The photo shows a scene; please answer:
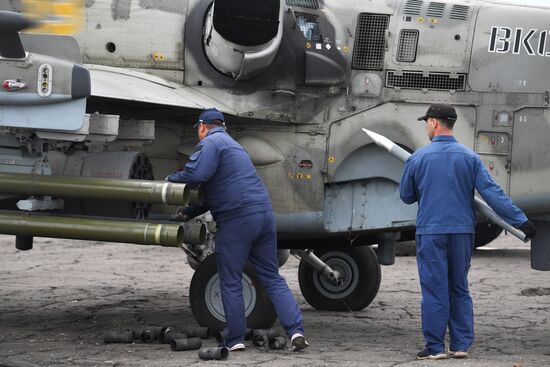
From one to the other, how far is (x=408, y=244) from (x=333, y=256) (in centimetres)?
606

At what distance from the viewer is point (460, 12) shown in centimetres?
993

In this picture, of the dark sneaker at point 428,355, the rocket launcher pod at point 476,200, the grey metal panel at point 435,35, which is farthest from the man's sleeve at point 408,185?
the grey metal panel at point 435,35

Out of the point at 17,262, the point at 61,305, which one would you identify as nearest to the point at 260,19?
the point at 61,305

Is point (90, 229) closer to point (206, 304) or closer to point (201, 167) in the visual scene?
point (201, 167)

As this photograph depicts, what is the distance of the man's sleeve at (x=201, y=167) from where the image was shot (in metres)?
8.99

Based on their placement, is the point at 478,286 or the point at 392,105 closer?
the point at 392,105

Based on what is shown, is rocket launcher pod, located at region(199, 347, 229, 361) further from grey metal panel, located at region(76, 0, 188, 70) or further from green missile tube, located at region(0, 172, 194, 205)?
grey metal panel, located at region(76, 0, 188, 70)

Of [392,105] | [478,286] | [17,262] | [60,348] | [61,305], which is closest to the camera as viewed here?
[60,348]

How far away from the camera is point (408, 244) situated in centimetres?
1800

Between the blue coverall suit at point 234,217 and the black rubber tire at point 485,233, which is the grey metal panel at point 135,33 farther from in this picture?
the black rubber tire at point 485,233

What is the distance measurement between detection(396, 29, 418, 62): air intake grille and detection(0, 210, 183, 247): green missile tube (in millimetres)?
2513

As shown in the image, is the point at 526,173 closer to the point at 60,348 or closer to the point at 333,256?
the point at 333,256

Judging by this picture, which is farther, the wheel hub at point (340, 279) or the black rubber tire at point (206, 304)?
the wheel hub at point (340, 279)

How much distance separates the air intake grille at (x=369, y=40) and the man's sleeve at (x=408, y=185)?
150cm
